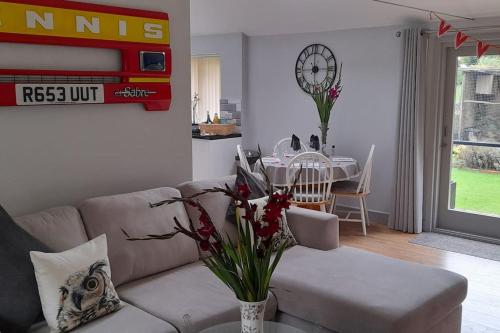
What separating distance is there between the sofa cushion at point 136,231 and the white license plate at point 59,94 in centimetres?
58

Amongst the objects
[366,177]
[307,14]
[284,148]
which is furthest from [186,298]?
[307,14]

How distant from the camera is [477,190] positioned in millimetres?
5160

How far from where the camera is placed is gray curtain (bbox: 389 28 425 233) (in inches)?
199

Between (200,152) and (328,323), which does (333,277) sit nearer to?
(328,323)

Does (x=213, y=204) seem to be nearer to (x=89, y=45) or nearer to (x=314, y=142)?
(x=89, y=45)

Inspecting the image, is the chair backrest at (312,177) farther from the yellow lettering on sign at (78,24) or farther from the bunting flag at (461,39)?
the yellow lettering on sign at (78,24)

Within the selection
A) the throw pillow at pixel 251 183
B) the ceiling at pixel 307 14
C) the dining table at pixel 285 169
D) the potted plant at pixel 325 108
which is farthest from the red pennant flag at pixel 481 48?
the throw pillow at pixel 251 183

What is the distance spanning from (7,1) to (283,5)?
3.48m

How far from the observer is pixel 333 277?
9.02 ft

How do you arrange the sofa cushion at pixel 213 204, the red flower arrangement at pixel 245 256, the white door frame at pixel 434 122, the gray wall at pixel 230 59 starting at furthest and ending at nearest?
the gray wall at pixel 230 59 < the white door frame at pixel 434 122 < the sofa cushion at pixel 213 204 < the red flower arrangement at pixel 245 256

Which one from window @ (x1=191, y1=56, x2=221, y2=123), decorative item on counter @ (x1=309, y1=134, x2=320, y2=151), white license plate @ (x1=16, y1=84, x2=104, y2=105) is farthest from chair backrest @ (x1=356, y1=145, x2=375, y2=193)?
window @ (x1=191, y1=56, x2=221, y2=123)

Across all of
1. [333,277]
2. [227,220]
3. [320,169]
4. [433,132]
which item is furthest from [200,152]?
[333,277]

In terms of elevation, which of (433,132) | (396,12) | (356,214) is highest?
(396,12)

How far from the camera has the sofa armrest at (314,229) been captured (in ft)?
10.8
